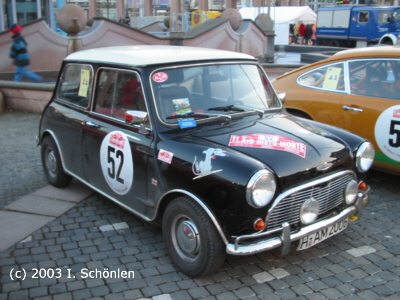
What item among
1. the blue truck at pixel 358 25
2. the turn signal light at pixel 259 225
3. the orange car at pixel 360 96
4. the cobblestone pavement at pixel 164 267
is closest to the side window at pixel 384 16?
the blue truck at pixel 358 25

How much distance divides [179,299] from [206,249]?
42 centimetres

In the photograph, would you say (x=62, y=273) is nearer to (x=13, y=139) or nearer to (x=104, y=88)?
(x=104, y=88)

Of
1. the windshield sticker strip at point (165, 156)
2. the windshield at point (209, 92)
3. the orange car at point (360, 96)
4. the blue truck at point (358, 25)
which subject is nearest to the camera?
the windshield sticker strip at point (165, 156)

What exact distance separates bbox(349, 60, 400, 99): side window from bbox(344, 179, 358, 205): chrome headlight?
1859 millimetres

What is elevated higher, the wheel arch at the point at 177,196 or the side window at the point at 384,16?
the side window at the point at 384,16

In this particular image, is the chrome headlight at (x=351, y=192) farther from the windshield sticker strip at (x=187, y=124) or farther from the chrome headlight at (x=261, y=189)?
the windshield sticker strip at (x=187, y=124)

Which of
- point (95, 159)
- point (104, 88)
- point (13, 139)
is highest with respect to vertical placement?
point (104, 88)

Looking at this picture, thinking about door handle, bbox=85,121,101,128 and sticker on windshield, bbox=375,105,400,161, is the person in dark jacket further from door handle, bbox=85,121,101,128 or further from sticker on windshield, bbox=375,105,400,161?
sticker on windshield, bbox=375,105,400,161

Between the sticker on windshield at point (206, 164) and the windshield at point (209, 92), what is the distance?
639 millimetres

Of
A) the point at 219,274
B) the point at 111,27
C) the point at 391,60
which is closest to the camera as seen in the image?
the point at 219,274

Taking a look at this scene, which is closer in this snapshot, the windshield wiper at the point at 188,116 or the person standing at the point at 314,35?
the windshield wiper at the point at 188,116

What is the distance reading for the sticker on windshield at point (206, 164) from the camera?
10.9 feet

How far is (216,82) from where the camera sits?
14.0ft

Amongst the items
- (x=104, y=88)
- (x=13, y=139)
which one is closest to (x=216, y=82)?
(x=104, y=88)
